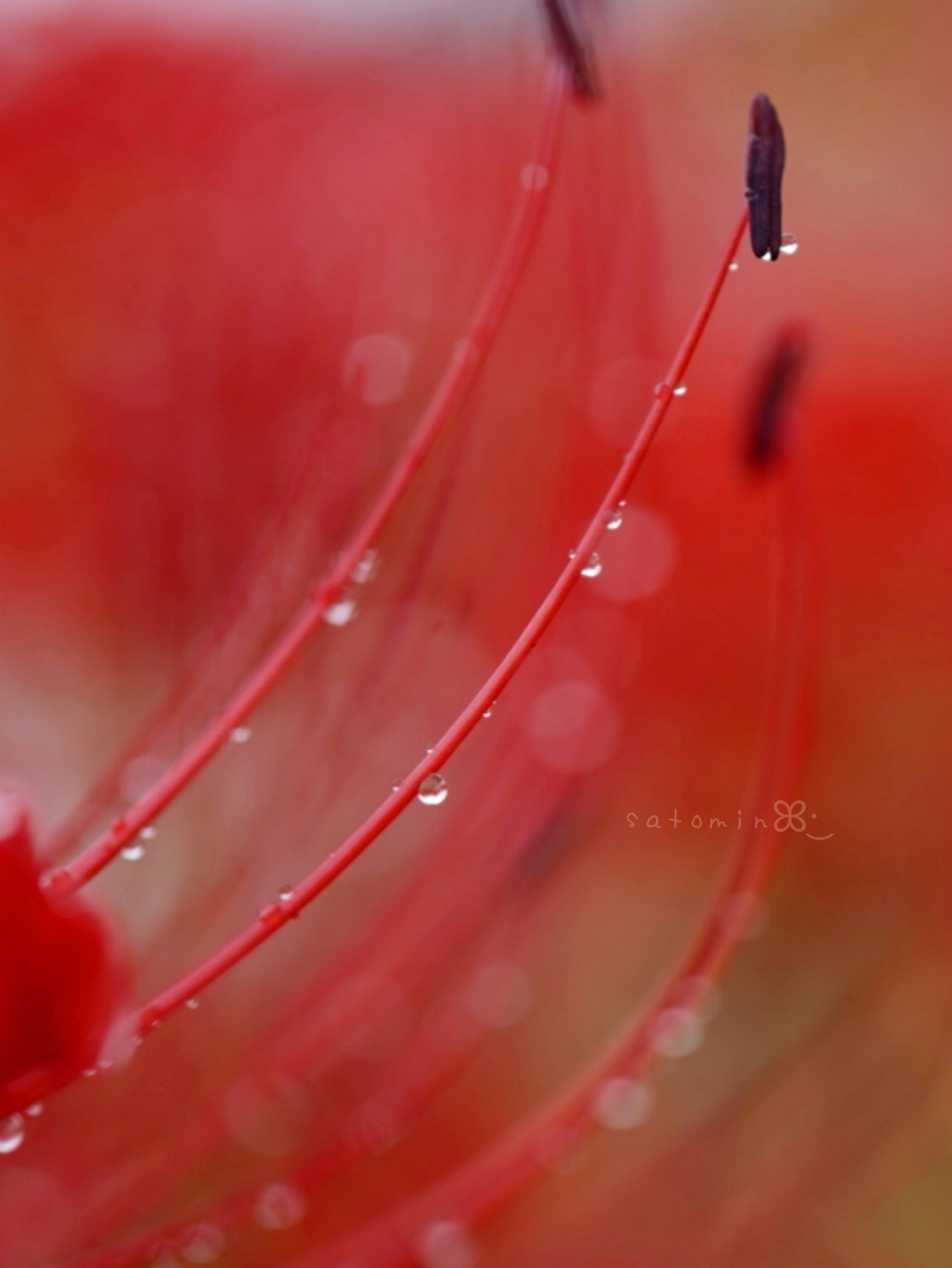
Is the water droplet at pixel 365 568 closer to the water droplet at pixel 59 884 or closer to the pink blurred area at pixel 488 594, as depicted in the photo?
the pink blurred area at pixel 488 594

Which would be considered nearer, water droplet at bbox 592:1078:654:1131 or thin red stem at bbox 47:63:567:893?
thin red stem at bbox 47:63:567:893

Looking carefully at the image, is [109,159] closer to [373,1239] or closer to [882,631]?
[882,631]

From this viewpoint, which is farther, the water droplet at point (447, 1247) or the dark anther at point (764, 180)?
the water droplet at point (447, 1247)

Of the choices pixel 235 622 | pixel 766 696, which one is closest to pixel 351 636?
pixel 235 622

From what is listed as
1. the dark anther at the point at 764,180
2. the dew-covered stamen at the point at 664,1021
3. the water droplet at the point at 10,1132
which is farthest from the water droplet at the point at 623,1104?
the dark anther at the point at 764,180

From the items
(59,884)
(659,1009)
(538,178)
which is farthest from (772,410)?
→ (59,884)

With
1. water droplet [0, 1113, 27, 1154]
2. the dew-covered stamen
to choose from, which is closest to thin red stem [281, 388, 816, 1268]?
the dew-covered stamen

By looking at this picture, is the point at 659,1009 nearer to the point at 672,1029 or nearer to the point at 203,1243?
the point at 672,1029

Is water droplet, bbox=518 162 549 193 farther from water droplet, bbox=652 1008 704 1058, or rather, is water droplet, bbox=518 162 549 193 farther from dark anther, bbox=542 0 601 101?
water droplet, bbox=652 1008 704 1058
